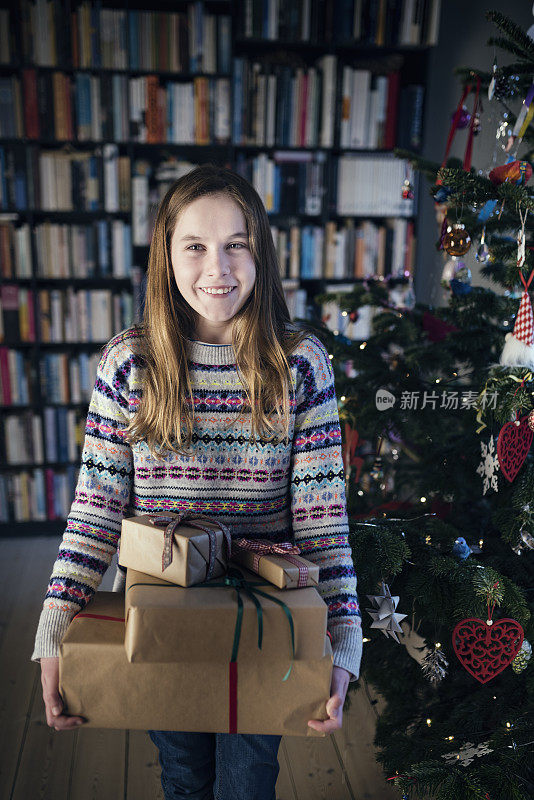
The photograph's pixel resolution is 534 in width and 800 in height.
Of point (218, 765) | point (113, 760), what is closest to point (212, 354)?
point (218, 765)

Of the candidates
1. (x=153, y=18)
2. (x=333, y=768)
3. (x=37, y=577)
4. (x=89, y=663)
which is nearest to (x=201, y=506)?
(x=89, y=663)

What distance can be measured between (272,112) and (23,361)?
155cm

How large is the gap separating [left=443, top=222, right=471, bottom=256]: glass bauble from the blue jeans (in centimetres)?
96

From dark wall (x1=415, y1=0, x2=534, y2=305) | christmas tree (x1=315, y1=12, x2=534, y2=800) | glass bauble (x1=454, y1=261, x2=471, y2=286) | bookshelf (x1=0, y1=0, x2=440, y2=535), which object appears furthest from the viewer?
bookshelf (x1=0, y1=0, x2=440, y2=535)

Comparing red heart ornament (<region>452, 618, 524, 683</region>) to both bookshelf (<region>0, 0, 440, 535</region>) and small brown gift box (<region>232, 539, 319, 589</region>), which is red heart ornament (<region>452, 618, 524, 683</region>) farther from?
bookshelf (<region>0, 0, 440, 535</region>)

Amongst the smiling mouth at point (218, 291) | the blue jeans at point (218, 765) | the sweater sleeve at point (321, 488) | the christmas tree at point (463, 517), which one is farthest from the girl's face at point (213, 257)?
the blue jeans at point (218, 765)

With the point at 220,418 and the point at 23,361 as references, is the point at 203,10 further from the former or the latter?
the point at 220,418

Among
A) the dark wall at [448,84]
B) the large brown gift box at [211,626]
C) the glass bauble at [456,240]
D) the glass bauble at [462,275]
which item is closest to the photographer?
the large brown gift box at [211,626]

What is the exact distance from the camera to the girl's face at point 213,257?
1003mm

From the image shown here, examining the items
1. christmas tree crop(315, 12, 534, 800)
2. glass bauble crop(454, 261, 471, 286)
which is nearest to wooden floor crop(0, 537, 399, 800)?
christmas tree crop(315, 12, 534, 800)

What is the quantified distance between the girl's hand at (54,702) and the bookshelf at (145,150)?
209cm

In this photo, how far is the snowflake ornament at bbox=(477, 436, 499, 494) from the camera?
4.14 feet

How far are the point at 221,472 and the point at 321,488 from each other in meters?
0.16

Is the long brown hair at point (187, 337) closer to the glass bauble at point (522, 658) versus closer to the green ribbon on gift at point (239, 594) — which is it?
the green ribbon on gift at point (239, 594)
